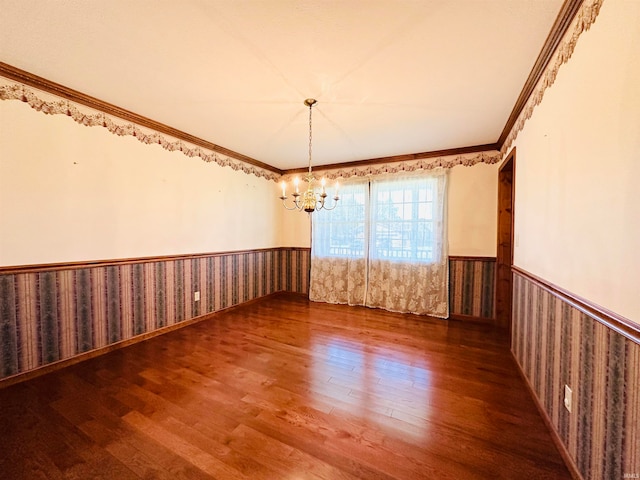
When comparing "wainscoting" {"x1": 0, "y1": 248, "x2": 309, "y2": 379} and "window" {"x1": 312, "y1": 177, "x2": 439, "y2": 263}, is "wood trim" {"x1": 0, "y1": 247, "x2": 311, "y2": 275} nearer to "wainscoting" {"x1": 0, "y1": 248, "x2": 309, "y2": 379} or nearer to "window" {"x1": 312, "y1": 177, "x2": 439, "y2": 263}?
"wainscoting" {"x1": 0, "y1": 248, "x2": 309, "y2": 379}

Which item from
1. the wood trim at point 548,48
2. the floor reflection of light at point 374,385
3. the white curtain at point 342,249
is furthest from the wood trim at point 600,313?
the white curtain at point 342,249

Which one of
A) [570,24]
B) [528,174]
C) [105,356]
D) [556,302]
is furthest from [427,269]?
[105,356]

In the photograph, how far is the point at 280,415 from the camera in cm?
172

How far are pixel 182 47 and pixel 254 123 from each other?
1208 millimetres

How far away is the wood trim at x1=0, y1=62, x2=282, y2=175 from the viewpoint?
1979 millimetres

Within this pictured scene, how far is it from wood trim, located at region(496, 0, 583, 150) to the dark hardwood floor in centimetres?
237

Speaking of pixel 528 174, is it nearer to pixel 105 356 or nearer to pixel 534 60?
pixel 534 60

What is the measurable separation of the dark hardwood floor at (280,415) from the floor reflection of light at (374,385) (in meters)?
0.01

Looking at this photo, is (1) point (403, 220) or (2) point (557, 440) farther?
(1) point (403, 220)

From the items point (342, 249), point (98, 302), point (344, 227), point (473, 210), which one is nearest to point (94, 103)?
point (98, 302)

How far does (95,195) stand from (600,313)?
3.73 metres

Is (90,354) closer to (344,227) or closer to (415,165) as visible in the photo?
(344,227)

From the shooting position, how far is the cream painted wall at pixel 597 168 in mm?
957

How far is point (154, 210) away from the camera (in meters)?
2.99
